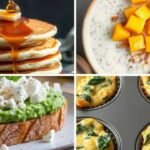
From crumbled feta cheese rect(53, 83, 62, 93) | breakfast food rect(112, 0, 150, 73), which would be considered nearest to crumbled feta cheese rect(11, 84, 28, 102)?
crumbled feta cheese rect(53, 83, 62, 93)

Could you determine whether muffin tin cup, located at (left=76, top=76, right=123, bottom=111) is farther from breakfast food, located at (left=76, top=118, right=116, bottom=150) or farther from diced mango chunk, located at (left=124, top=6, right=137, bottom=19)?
diced mango chunk, located at (left=124, top=6, right=137, bottom=19)

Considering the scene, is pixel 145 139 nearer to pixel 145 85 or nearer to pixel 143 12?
pixel 145 85

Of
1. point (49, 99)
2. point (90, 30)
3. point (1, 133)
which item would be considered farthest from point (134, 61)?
point (1, 133)

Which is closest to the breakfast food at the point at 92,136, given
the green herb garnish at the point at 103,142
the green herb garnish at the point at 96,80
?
the green herb garnish at the point at 103,142

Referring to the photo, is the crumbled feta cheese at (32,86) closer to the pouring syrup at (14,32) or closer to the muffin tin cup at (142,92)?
the pouring syrup at (14,32)

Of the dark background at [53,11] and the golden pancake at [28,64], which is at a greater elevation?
the dark background at [53,11]

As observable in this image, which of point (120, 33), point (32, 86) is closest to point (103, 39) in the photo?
point (120, 33)
